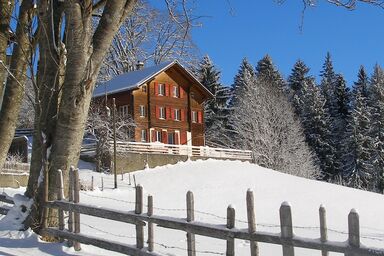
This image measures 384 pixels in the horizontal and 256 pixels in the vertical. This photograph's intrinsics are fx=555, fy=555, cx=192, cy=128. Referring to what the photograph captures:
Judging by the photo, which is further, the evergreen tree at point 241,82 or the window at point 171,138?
the evergreen tree at point 241,82

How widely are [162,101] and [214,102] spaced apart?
16007mm

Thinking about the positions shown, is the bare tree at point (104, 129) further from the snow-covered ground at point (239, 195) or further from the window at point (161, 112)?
the window at point (161, 112)

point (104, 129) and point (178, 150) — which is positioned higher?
point (104, 129)

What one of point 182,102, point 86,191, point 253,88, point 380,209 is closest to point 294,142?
point 253,88

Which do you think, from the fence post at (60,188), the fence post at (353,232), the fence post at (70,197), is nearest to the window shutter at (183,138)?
the fence post at (60,188)

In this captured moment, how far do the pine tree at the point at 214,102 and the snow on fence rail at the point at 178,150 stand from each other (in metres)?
15.8

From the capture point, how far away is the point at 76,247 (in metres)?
8.95

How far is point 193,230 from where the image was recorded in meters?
7.25

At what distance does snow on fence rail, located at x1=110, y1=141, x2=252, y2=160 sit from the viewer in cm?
3941

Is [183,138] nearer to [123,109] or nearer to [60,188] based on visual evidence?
[123,109]

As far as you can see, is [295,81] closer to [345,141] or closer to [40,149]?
[345,141]

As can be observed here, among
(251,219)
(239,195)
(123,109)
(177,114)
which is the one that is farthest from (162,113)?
(251,219)

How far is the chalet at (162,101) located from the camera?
153ft

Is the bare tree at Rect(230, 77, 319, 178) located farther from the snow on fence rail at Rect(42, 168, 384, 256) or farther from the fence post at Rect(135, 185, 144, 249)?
the fence post at Rect(135, 185, 144, 249)
